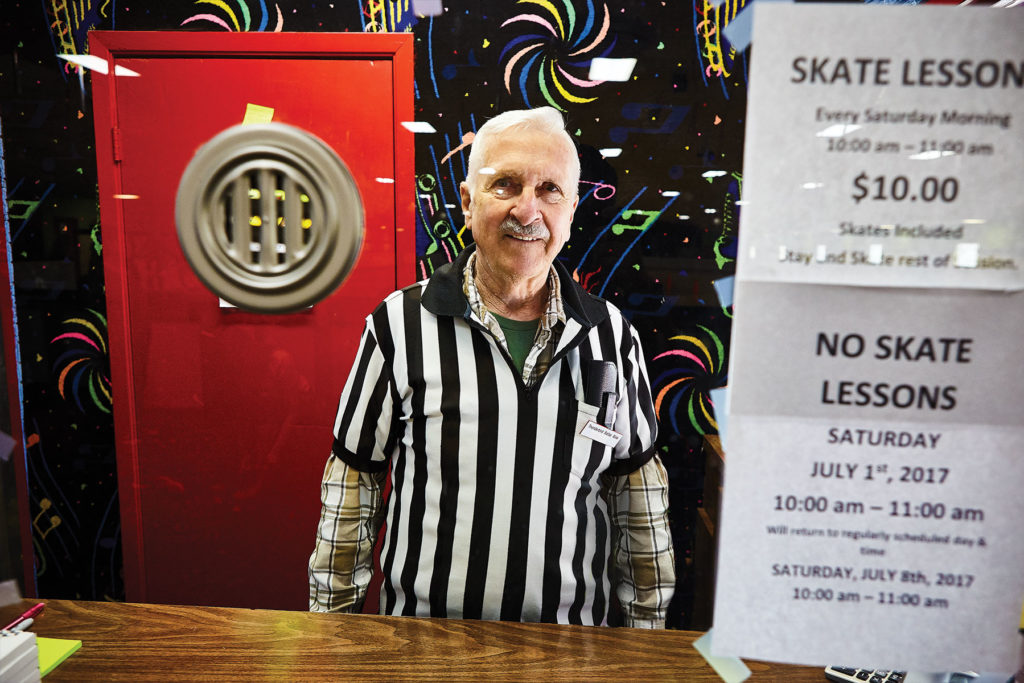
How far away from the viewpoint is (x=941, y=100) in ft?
1.48

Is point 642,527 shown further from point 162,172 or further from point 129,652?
point 162,172

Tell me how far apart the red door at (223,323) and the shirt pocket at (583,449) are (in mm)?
377

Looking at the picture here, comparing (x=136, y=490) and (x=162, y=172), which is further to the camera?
(x=136, y=490)

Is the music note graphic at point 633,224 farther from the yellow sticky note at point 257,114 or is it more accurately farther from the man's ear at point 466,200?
the yellow sticky note at point 257,114

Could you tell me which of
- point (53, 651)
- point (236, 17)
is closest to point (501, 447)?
point (53, 651)

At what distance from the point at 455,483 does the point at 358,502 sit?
0.18 metres

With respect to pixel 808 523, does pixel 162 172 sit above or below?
above

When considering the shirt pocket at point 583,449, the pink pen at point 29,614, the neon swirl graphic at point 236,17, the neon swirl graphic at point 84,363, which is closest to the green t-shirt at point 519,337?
the shirt pocket at point 583,449

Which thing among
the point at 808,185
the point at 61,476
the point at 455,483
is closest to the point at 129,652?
the point at 61,476

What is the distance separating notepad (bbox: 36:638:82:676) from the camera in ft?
2.56

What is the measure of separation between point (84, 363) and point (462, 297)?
2.31ft

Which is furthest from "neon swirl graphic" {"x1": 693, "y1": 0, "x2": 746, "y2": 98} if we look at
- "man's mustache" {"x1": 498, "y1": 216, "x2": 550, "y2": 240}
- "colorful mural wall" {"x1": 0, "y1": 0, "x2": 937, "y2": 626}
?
"man's mustache" {"x1": 498, "y1": 216, "x2": 550, "y2": 240}

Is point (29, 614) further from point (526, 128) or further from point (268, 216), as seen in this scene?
point (526, 128)

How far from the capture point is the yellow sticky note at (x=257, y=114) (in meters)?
0.78
